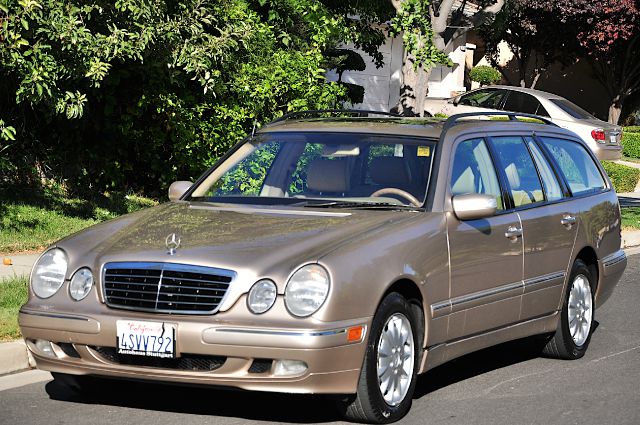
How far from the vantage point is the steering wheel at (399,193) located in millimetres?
7242

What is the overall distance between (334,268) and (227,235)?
767 millimetres

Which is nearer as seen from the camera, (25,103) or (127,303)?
(127,303)

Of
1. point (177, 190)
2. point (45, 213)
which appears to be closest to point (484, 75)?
point (45, 213)

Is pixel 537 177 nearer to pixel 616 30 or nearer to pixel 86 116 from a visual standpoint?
pixel 86 116

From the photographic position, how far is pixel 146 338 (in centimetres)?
612

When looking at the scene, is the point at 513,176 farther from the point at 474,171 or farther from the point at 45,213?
the point at 45,213

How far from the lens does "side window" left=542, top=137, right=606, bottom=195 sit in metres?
9.02

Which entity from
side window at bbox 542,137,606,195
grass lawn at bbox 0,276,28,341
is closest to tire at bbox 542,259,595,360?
side window at bbox 542,137,606,195

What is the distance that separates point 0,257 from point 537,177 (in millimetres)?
5422

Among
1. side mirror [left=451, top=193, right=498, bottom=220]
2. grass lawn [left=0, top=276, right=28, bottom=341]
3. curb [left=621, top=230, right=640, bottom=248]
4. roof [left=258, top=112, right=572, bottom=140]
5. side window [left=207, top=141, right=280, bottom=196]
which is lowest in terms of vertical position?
curb [left=621, top=230, right=640, bottom=248]

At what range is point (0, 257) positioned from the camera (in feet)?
37.7

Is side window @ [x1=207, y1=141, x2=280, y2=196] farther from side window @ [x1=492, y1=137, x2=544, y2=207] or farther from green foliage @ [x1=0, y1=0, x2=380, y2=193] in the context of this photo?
green foliage @ [x1=0, y1=0, x2=380, y2=193]

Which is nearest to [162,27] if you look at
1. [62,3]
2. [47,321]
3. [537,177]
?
[62,3]

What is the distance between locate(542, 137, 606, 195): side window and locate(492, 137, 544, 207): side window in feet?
1.62
